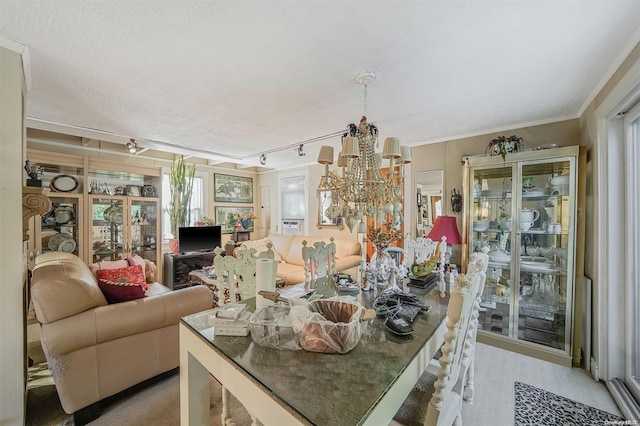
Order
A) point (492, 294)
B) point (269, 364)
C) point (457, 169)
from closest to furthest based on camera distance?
point (269, 364) → point (492, 294) → point (457, 169)

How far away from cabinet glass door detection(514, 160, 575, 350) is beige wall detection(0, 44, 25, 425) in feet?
13.3

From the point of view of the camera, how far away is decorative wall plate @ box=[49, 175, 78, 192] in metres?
3.61

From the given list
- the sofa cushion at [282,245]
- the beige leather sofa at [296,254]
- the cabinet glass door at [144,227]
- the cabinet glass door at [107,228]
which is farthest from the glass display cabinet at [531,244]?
the cabinet glass door at [107,228]

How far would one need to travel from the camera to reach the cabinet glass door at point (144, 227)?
435 centimetres

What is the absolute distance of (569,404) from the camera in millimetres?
1912

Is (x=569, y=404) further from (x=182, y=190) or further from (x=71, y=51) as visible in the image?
(x=182, y=190)

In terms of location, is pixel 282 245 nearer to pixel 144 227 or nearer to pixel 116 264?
pixel 144 227

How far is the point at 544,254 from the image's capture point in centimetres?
266

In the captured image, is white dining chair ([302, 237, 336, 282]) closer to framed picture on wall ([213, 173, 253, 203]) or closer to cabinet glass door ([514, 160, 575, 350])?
cabinet glass door ([514, 160, 575, 350])

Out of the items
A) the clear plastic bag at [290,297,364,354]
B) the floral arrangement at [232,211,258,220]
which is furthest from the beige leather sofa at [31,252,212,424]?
the floral arrangement at [232,211,258,220]

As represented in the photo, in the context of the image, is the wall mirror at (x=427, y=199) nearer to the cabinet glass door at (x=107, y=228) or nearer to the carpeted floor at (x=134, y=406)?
the carpeted floor at (x=134, y=406)

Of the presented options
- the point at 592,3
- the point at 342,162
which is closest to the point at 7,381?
the point at 342,162

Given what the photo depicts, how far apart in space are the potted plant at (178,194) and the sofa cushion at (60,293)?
306 centimetres

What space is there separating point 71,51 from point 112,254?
140 inches
